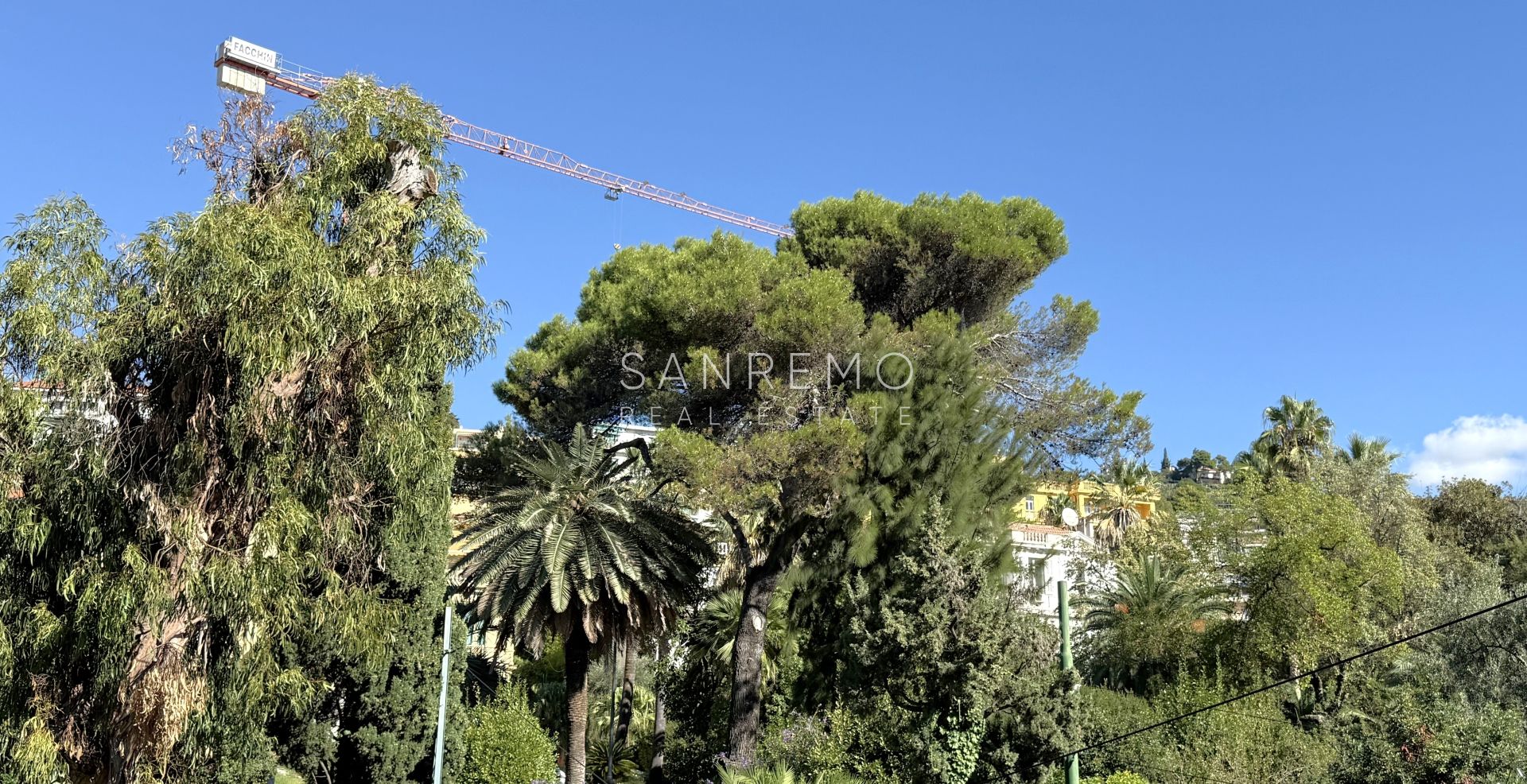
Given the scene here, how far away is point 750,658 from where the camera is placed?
68.3 feet

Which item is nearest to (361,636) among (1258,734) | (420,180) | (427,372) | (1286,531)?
(427,372)

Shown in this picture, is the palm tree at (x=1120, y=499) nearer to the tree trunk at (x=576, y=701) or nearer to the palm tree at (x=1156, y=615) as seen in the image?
the palm tree at (x=1156, y=615)

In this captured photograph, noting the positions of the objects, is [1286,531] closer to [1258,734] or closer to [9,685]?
[1258,734]

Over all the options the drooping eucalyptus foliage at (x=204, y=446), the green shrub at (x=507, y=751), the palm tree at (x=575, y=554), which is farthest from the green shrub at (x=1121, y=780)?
the drooping eucalyptus foliage at (x=204, y=446)

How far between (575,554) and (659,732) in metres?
7.85

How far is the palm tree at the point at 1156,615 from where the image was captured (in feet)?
83.7

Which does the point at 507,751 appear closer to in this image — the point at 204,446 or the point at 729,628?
the point at 729,628

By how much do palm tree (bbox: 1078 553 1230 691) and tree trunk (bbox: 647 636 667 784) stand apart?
10.4 m

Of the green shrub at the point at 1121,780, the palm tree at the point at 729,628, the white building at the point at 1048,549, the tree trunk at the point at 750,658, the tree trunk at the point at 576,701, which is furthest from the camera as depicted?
the white building at the point at 1048,549

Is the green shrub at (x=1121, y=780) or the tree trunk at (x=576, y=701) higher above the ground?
the tree trunk at (x=576, y=701)

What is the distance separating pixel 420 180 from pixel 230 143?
197cm

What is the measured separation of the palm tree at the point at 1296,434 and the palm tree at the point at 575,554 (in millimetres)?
26597

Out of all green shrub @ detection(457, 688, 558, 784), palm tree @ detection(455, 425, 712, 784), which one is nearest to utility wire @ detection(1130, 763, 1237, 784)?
palm tree @ detection(455, 425, 712, 784)

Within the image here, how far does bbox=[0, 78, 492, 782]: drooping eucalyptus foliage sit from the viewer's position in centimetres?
1098
